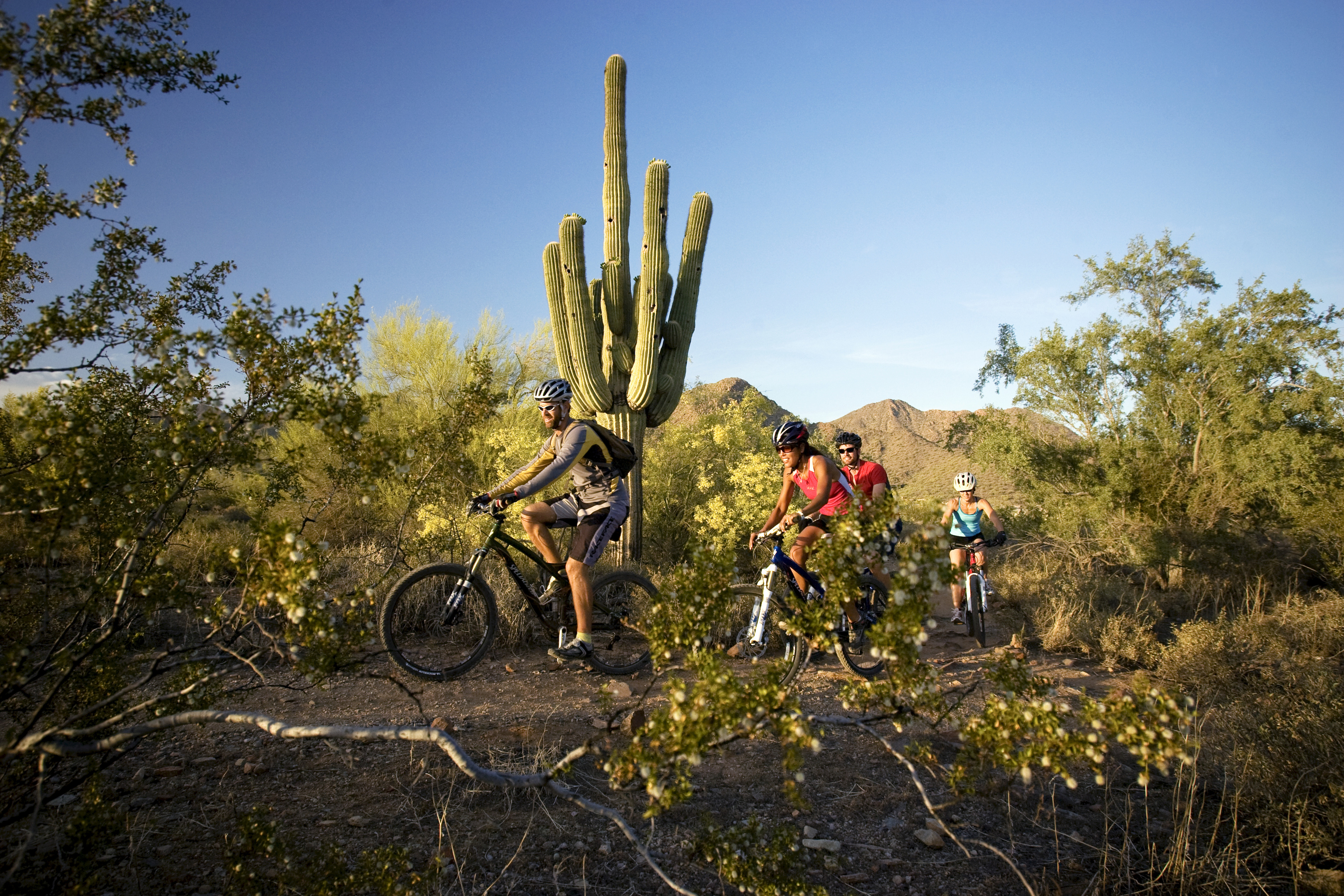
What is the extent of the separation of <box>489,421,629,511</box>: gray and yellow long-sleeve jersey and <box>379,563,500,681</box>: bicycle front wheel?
787 millimetres

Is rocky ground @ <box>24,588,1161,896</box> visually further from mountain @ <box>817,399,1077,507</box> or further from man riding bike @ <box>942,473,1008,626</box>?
mountain @ <box>817,399,1077,507</box>

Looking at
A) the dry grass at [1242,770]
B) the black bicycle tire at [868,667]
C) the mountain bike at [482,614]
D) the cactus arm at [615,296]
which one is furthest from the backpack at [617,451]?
the cactus arm at [615,296]

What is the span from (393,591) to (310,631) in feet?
8.70

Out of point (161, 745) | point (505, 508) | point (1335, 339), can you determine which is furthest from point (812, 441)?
point (161, 745)

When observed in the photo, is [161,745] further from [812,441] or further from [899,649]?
[812,441]

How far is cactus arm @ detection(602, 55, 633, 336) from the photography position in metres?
9.69

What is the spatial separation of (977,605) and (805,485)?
308cm

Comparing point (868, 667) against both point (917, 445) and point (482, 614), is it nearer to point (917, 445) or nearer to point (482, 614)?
point (482, 614)

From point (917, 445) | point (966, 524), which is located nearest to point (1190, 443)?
point (966, 524)

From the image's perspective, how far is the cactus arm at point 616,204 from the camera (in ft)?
31.8

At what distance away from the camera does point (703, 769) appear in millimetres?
3832

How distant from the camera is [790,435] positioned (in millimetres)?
5332

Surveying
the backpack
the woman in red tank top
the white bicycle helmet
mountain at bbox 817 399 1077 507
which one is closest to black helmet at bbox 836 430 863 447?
the woman in red tank top

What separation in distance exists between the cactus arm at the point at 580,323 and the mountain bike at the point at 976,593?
15.9 feet
